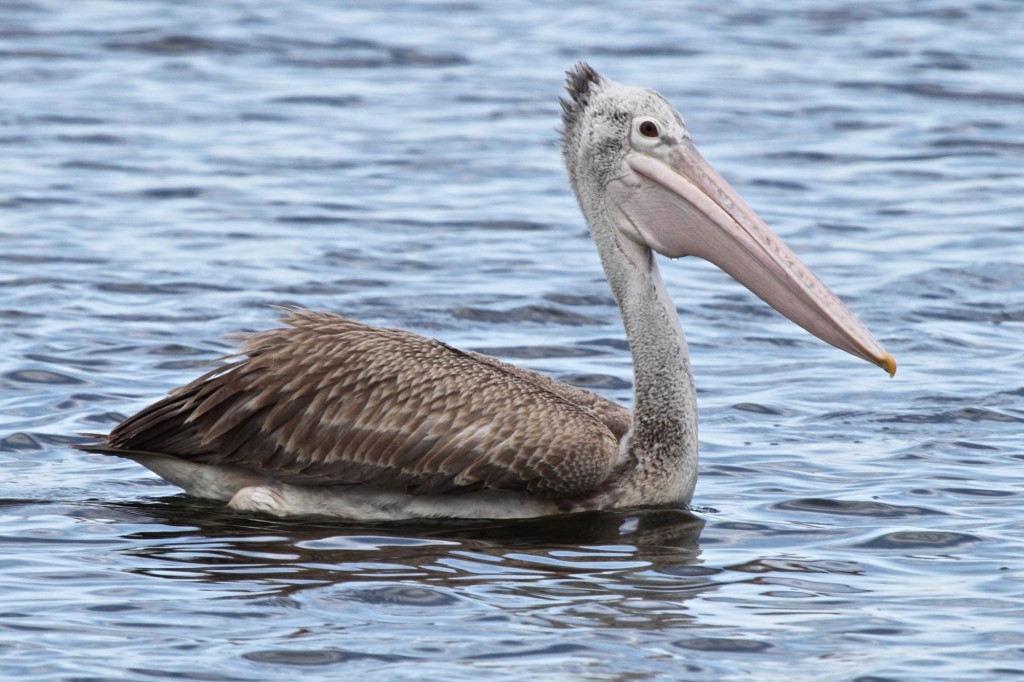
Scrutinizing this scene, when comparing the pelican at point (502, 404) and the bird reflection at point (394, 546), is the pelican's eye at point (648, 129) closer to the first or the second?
the pelican at point (502, 404)

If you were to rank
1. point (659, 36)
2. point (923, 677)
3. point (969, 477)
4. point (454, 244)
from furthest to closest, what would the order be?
1. point (659, 36)
2. point (454, 244)
3. point (969, 477)
4. point (923, 677)

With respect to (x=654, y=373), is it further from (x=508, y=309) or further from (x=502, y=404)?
(x=508, y=309)

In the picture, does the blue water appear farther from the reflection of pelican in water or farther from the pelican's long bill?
the pelican's long bill

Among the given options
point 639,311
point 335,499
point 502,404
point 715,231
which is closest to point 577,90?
point 715,231

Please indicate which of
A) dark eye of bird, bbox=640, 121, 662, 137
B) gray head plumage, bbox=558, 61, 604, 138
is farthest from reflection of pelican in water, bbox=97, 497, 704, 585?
gray head plumage, bbox=558, 61, 604, 138

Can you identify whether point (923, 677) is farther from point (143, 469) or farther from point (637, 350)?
point (143, 469)

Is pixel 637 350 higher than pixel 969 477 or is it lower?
higher

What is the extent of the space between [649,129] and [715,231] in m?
0.47

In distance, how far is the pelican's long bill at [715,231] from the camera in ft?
23.0

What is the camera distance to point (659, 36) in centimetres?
1789

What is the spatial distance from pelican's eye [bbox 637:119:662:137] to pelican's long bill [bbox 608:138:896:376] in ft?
0.19

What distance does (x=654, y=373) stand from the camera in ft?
23.5

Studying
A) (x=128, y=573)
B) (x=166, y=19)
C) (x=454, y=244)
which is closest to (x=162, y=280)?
(x=454, y=244)

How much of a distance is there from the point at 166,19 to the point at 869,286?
30.6ft
